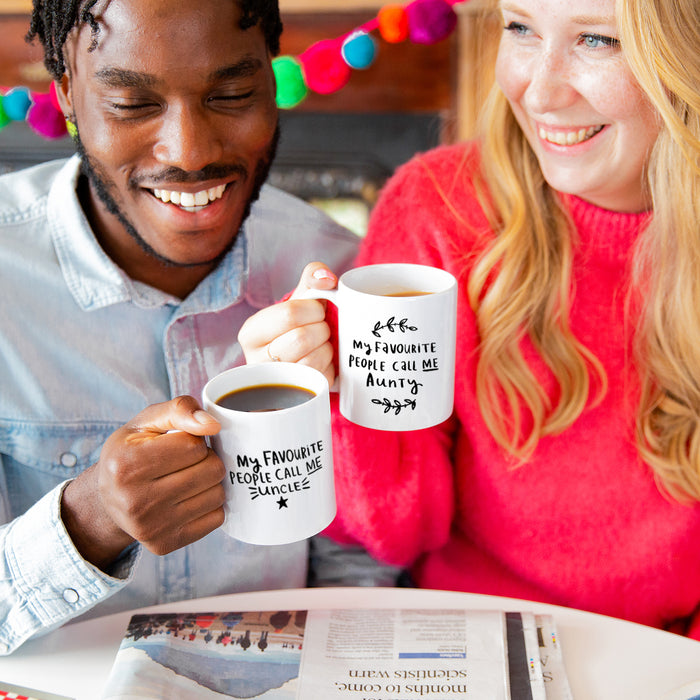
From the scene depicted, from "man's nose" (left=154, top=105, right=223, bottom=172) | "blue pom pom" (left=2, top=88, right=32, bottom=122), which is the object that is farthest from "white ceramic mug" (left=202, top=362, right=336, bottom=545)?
"blue pom pom" (left=2, top=88, right=32, bottom=122)

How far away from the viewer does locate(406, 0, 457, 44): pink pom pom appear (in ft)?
4.79

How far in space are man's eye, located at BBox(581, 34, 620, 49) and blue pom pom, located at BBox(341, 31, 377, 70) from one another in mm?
485

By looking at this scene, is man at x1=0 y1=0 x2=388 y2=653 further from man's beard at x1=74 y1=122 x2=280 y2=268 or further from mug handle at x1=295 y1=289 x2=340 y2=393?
mug handle at x1=295 y1=289 x2=340 y2=393

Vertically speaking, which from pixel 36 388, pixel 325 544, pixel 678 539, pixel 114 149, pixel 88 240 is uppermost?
pixel 114 149

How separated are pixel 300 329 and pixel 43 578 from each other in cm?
41

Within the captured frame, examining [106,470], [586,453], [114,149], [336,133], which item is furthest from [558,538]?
[336,133]

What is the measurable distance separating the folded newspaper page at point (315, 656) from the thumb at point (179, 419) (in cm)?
27

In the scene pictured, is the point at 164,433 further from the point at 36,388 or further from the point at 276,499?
the point at 36,388

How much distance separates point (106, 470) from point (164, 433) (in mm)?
67

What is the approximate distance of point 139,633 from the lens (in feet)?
3.20

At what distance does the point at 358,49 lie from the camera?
1.47 meters

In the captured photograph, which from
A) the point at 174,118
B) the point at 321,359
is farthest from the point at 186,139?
the point at 321,359

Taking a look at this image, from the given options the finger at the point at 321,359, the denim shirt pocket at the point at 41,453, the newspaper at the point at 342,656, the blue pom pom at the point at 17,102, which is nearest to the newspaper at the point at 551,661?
the newspaper at the point at 342,656

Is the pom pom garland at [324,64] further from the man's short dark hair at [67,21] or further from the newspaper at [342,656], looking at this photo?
the newspaper at [342,656]
